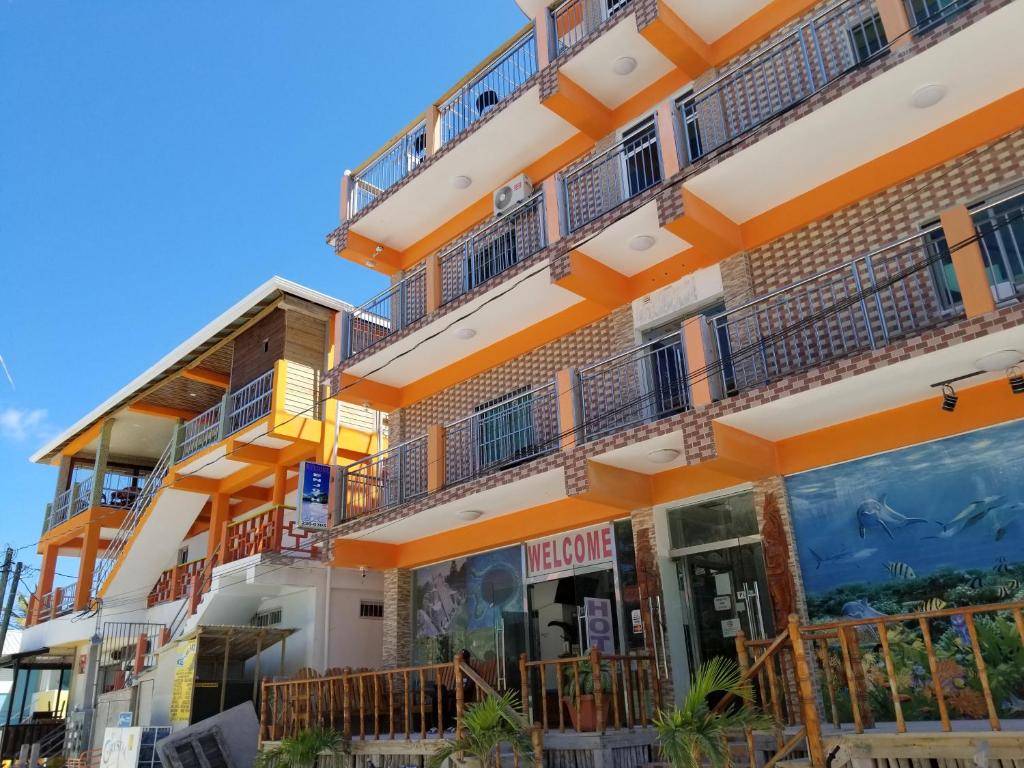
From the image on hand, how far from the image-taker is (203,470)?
21.4 metres

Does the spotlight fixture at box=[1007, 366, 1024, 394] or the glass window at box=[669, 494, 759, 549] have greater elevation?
the spotlight fixture at box=[1007, 366, 1024, 394]

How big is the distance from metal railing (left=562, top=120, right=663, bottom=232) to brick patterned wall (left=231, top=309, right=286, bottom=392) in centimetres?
917

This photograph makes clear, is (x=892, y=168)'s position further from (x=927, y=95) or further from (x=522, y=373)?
(x=522, y=373)

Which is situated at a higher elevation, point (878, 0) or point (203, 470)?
point (878, 0)

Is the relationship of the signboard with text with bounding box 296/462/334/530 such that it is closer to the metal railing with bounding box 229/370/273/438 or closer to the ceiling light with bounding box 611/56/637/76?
the metal railing with bounding box 229/370/273/438

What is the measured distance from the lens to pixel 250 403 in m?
20.2

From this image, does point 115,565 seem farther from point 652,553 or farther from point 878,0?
point 878,0

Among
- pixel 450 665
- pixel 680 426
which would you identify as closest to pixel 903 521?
pixel 680 426

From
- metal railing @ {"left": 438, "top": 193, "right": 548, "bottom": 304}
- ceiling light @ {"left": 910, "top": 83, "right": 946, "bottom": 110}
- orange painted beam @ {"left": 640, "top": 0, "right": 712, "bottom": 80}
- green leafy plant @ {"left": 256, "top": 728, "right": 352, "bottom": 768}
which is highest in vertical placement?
orange painted beam @ {"left": 640, "top": 0, "right": 712, "bottom": 80}

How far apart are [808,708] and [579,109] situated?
394 inches

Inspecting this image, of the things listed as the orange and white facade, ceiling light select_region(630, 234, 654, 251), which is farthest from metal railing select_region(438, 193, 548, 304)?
ceiling light select_region(630, 234, 654, 251)

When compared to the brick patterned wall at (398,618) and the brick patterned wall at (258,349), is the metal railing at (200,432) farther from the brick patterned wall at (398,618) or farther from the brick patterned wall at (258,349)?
the brick patterned wall at (398,618)

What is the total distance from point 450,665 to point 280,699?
3587 millimetres

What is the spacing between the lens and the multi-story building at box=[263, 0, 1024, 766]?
8891 mm
